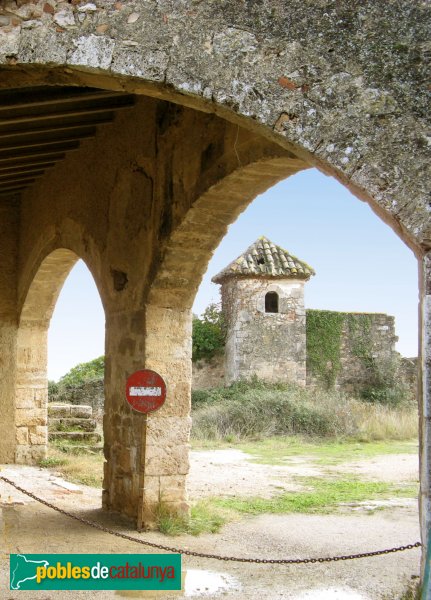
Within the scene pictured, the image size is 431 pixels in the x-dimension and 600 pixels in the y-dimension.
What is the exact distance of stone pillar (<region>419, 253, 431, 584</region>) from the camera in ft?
10.4

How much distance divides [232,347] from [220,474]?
758cm

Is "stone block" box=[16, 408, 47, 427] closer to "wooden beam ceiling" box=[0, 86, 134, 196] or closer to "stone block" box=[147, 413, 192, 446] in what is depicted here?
"wooden beam ceiling" box=[0, 86, 134, 196]

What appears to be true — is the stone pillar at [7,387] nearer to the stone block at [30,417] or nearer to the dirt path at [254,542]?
the stone block at [30,417]

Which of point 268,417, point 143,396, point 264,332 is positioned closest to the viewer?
point 143,396

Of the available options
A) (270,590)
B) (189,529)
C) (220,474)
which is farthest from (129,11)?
(220,474)

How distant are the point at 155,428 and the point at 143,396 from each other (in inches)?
15.5

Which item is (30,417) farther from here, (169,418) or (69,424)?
(169,418)

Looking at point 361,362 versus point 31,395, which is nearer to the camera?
point 31,395

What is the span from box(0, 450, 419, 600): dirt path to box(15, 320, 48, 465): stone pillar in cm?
100

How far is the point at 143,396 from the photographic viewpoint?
646 centimetres

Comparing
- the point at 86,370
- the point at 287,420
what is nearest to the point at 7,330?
the point at 287,420

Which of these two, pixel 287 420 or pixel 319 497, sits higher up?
pixel 287 420

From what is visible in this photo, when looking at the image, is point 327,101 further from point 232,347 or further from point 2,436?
point 232,347

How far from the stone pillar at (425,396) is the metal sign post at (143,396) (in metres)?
3.49
